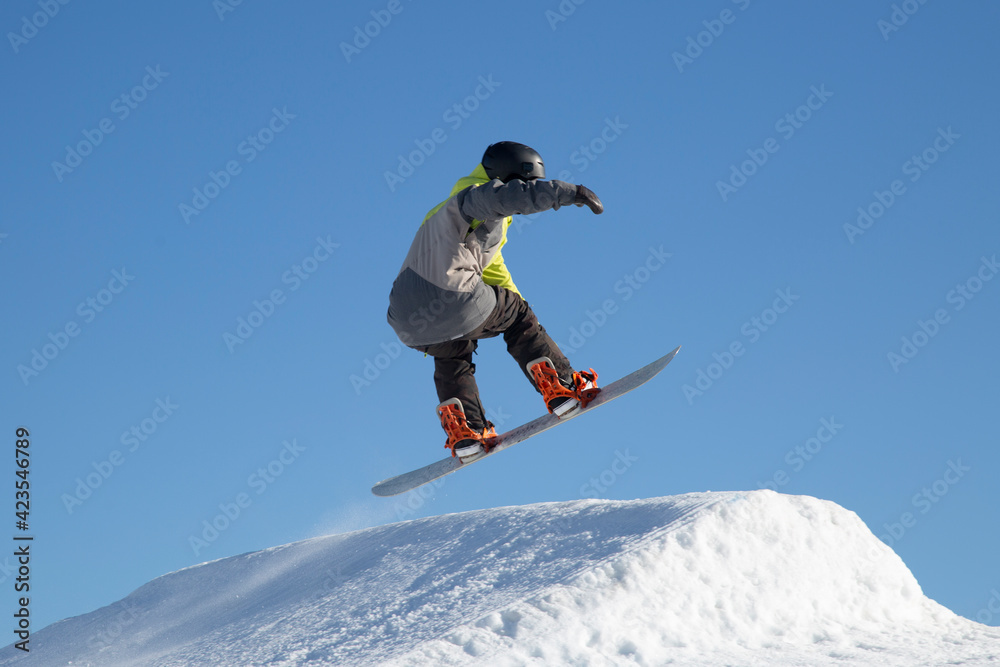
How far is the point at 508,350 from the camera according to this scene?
25.1ft

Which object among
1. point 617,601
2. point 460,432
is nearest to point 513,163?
point 460,432

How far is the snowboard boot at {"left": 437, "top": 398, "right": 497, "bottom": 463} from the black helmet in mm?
2115

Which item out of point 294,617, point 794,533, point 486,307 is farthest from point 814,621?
point 294,617

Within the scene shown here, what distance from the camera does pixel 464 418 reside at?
767 cm

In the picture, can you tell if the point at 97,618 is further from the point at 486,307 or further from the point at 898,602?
the point at 898,602

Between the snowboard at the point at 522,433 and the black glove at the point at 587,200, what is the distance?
1.95m

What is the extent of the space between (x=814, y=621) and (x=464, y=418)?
12.2 feet

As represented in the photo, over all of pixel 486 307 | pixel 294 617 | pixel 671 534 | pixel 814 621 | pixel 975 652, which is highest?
pixel 486 307

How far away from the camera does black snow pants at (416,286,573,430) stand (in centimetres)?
751

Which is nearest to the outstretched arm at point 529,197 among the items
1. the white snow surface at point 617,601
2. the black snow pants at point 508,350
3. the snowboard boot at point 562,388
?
the black snow pants at point 508,350

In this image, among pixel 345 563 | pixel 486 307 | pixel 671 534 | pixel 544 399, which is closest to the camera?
pixel 486 307

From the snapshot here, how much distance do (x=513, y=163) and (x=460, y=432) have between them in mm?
2463

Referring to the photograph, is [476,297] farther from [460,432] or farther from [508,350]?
[460,432]

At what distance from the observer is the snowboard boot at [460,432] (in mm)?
7660
